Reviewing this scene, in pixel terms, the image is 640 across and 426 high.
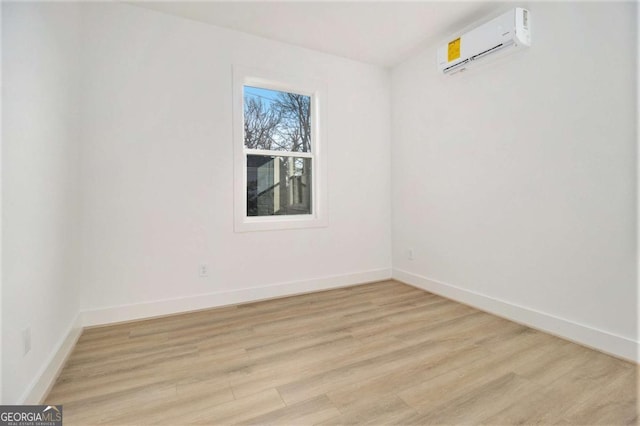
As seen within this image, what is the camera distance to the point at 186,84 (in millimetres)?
2705

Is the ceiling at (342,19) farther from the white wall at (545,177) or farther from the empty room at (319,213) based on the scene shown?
the white wall at (545,177)

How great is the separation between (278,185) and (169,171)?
3.63 ft

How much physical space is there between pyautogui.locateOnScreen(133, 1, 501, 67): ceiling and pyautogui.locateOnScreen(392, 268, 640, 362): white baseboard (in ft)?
8.52

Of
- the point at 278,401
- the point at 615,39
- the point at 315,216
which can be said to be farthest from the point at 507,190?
the point at 278,401

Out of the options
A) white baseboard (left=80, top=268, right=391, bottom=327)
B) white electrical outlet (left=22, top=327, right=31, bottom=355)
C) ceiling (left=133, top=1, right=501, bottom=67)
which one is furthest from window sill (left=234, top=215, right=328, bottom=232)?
ceiling (left=133, top=1, right=501, bottom=67)

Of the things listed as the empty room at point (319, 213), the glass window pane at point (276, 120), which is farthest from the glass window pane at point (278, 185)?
the glass window pane at point (276, 120)

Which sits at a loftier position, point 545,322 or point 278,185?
point 278,185

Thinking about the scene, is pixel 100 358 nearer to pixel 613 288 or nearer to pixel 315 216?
pixel 315 216

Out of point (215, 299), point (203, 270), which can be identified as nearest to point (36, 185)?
point (203, 270)

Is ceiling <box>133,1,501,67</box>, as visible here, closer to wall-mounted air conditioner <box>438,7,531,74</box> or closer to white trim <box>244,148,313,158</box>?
wall-mounted air conditioner <box>438,7,531,74</box>

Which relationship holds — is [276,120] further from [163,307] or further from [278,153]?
[163,307]

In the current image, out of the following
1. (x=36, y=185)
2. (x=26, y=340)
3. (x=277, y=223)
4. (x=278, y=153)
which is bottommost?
(x=26, y=340)

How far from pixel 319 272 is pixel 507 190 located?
204cm

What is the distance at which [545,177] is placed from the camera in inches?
91.0
